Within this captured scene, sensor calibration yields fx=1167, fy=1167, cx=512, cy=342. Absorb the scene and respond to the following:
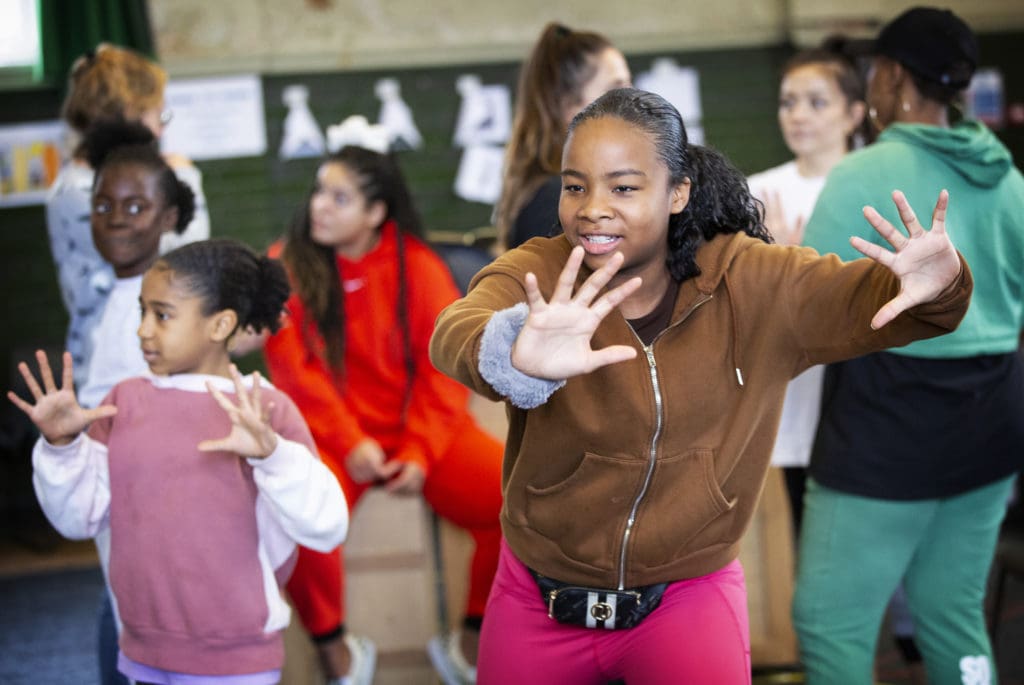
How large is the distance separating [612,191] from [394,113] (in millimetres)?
4463

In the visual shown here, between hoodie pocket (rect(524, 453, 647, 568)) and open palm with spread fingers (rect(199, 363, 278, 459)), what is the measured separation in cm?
50

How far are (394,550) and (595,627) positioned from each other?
1483 millimetres

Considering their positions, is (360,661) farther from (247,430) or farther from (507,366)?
(507,366)

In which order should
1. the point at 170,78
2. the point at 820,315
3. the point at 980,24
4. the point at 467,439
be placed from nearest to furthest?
the point at 820,315 < the point at 467,439 < the point at 170,78 < the point at 980,24

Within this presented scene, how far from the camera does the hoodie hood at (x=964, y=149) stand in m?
2.30

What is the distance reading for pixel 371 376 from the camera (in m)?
3.41

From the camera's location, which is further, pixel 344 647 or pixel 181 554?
pixel 344 647

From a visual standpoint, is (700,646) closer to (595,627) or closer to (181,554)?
(595,627)

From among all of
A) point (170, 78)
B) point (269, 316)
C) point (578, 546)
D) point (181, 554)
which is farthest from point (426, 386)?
point (170, 78)

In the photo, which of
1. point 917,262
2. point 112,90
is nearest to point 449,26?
point 112,90

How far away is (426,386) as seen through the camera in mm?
3365

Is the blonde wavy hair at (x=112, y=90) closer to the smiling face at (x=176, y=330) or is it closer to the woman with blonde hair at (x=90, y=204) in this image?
the woman with blonde hair at (x=90, y=204)

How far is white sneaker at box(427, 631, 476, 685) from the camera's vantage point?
10.1 feet

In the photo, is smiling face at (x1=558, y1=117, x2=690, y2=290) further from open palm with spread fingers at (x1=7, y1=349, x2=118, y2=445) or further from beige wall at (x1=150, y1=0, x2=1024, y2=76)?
beige wall at (x1=150, y1=0, x2=1024, y2=76)
